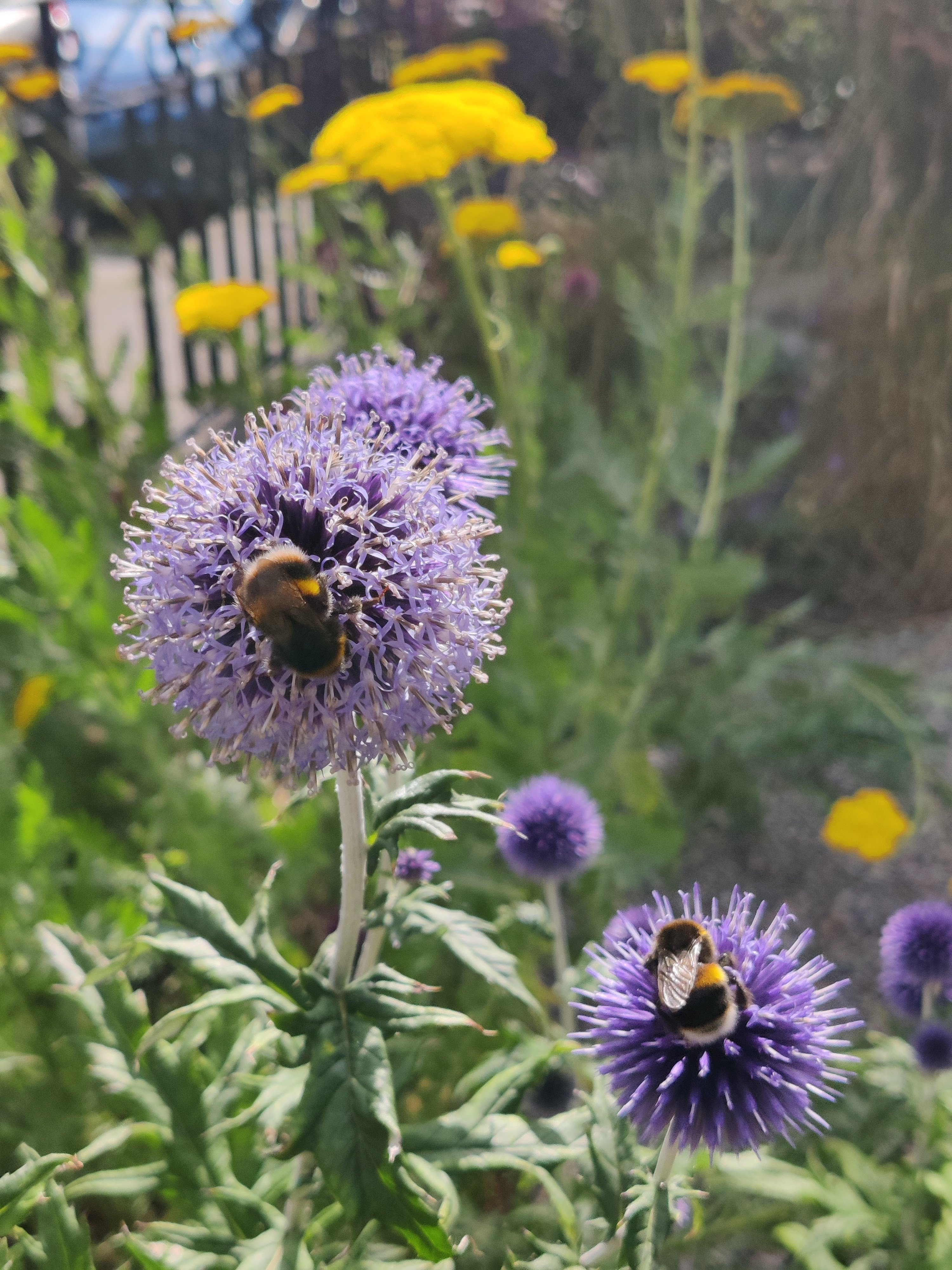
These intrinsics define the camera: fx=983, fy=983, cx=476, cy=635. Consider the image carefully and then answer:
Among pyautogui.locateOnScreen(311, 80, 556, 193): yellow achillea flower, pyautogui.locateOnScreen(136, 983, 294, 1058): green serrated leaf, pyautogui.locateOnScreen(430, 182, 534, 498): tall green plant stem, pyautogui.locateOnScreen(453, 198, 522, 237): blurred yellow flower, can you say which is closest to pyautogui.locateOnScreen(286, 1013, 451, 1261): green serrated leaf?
pyautogui.locateOnScreen(136, 983, 294, 1058): green serrated leaf

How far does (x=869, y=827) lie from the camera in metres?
2.30

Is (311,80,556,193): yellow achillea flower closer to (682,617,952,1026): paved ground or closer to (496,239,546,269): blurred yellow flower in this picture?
(496,239,546,269): blurred yellow flower

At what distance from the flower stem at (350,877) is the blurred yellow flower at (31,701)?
167cm

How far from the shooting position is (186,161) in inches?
187

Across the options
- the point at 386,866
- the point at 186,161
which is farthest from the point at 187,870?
the point at 186,161

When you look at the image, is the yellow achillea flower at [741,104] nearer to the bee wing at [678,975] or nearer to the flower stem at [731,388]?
the flower stem at [731,388]

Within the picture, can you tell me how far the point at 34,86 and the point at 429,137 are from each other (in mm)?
1604

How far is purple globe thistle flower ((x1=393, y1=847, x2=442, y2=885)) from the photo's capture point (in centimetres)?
133

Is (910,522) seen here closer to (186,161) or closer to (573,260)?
(573,260)

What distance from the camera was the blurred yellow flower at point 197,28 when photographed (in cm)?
284

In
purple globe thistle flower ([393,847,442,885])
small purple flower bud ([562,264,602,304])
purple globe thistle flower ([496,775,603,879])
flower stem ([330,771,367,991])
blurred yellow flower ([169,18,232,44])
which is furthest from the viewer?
small purple flower bud ([562,264,602,304])

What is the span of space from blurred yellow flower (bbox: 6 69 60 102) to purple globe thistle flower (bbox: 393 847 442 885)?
2452mm

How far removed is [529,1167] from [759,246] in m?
4.51

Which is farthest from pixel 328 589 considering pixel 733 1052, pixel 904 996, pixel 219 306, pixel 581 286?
pixel 581 286
